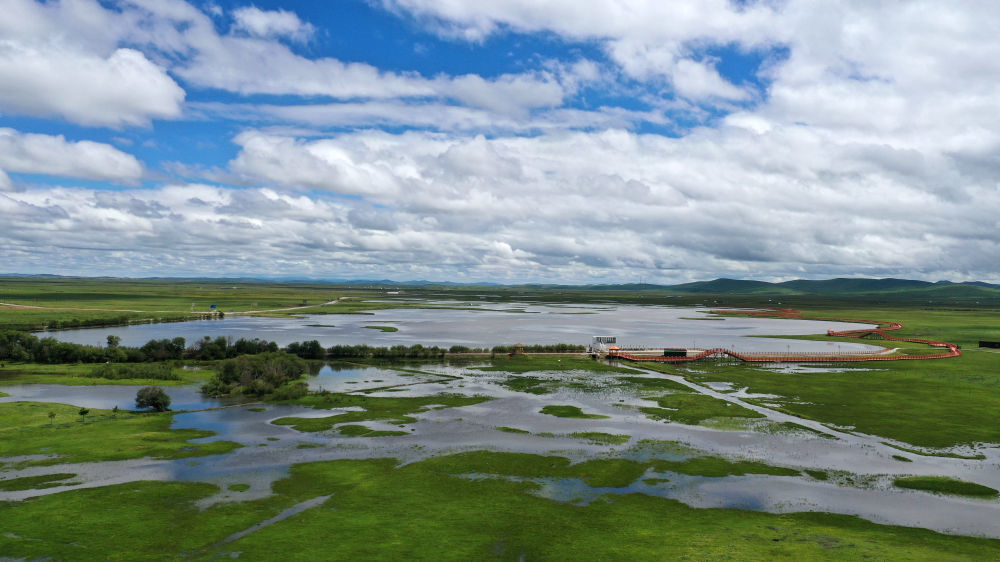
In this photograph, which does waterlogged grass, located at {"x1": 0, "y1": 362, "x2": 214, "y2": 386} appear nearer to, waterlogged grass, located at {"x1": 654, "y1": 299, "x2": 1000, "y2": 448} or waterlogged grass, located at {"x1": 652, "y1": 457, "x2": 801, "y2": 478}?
waterlogged grass, located at {"x1": 652, "y1": 457, "x2": 801, "y2": 478}

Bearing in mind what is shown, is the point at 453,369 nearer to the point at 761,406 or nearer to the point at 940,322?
the point at 761,406

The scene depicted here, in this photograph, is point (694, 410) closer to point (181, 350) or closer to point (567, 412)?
point (567, 412)

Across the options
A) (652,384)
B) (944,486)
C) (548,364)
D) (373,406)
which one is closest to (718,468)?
(944,486)

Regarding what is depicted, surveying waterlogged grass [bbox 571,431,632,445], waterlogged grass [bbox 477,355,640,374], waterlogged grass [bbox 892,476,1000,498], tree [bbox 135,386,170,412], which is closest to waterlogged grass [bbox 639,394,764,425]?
waterlogged grass [bbox 571,431,632,445]

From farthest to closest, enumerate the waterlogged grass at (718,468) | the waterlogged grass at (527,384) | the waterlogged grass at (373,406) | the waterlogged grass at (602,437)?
the waterlogged grass at (527,384), the waterlogged grass at (373,406), the waterlogged grass at (602,437), the waterlogged grass at (718,468)

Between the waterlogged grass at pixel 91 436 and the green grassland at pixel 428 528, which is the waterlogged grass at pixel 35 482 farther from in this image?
the waterlogged grass at pixel 91 436

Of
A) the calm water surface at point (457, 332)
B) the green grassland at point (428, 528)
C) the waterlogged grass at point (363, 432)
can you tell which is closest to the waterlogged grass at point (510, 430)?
the waterlogged grass at point (363, 432)

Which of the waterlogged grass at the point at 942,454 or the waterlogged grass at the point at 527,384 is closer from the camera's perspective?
the waterlogged grass at the point at 942,454
